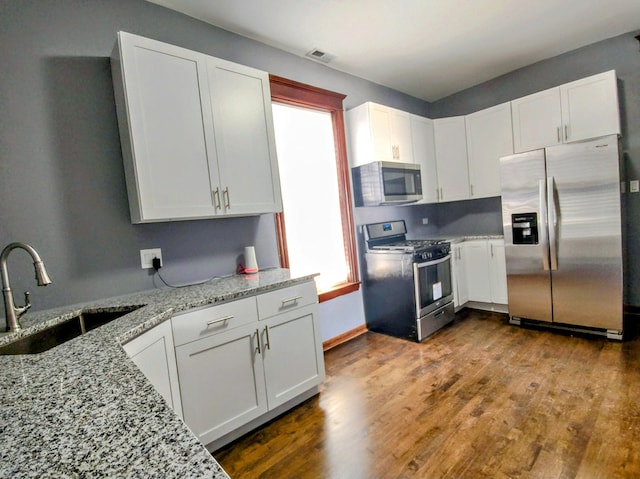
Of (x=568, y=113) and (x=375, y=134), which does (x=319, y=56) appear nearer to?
(x=375, y=134)

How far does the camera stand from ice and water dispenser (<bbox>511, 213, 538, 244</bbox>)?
9.41 ft

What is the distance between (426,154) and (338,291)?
196 centimetres

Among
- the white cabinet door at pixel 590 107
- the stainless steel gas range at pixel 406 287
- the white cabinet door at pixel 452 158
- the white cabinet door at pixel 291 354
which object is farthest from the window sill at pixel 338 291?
the white cabinet door at pixel 590 107

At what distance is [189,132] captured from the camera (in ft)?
6.07

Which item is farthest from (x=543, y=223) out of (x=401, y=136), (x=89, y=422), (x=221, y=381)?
(x=89, y=422)

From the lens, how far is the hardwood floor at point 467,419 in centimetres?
149

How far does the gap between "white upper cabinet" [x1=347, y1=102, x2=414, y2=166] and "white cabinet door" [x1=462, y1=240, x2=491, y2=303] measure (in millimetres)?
1254

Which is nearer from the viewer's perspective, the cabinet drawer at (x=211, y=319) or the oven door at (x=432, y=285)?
the cabinet drawer at (x=211, y=319)

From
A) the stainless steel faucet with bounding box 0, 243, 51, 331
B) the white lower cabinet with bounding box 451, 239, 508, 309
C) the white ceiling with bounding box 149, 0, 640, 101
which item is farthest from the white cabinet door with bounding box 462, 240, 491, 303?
the stainless steel faucet with bounding box 0, 243, 51, 331

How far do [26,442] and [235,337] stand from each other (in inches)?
47.3

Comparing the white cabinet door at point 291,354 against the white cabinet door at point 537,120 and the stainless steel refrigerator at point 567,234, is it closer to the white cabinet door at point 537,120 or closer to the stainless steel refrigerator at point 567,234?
the stainless steel refrigerator at point 567,234

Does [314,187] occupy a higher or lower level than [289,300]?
higher

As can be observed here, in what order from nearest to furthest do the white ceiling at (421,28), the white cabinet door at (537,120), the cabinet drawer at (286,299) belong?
the cabinet drawer at (286,299) < the white ceiling at (421,28) < the white cabinet door at (537,120)

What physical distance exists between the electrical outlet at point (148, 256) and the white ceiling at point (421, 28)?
1.60 meters
